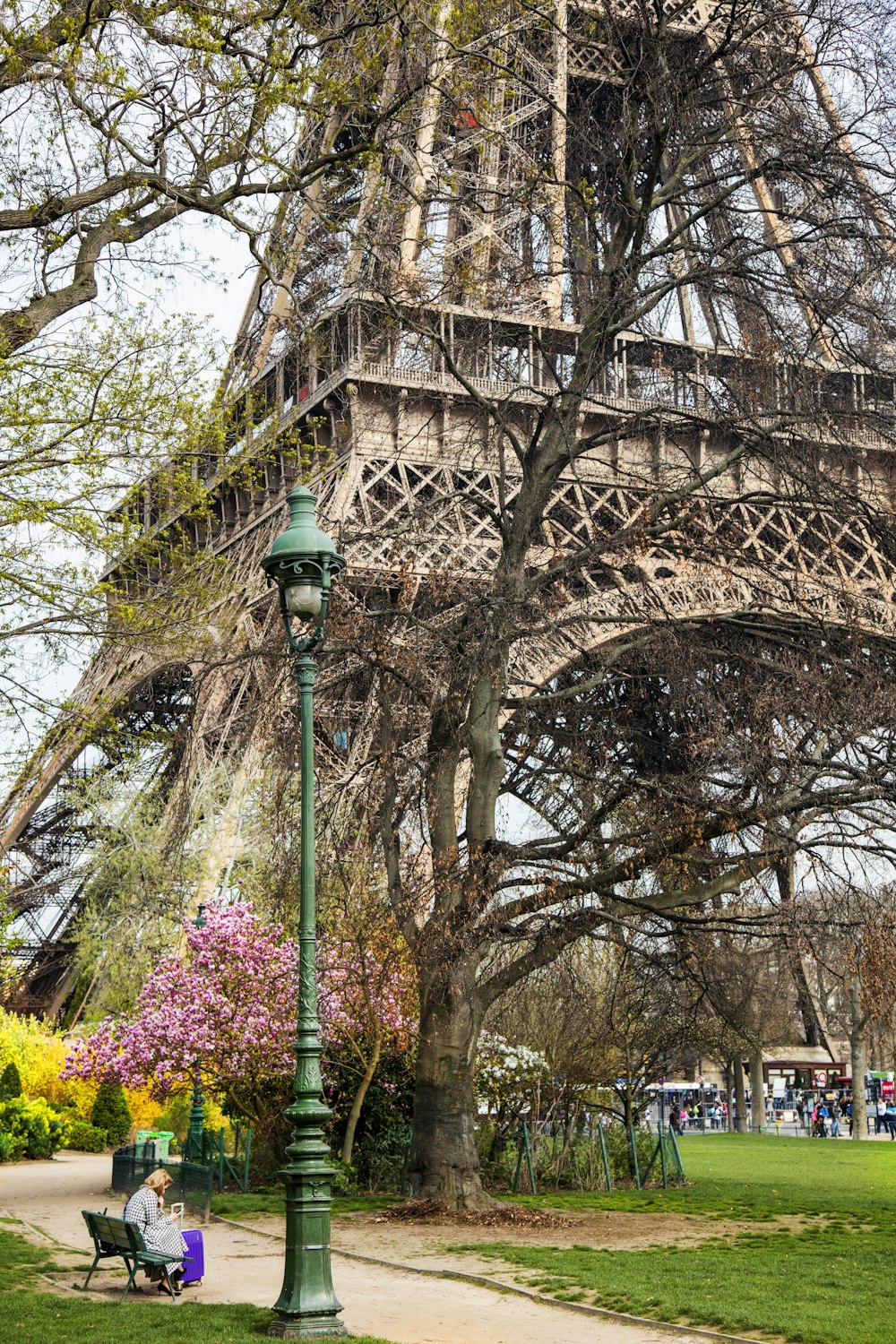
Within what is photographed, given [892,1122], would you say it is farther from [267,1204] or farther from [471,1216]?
[471,1216]

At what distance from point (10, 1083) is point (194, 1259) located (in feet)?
75.8

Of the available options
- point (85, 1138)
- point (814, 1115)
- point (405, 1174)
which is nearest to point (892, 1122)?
point (814, 1115)

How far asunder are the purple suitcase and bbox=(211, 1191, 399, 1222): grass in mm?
5542

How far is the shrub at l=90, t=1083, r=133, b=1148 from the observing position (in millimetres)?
34812

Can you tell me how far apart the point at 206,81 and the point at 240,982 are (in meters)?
13.9

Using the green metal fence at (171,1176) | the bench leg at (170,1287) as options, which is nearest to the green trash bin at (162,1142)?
the green metal fence at (171,1176)

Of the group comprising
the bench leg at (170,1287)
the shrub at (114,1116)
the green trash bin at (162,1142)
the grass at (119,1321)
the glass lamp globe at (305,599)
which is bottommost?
the grass at (119,1321)

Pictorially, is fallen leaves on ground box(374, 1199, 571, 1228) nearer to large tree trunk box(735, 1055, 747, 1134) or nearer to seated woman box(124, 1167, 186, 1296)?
seated woman box(124, 1167, 186, 1296)

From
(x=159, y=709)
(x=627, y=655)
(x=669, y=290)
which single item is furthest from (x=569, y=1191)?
(x=159, y=709)

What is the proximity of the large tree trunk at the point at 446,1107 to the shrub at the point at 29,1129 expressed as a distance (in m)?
15.9

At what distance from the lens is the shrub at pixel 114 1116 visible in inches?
1371

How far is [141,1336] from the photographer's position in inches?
420

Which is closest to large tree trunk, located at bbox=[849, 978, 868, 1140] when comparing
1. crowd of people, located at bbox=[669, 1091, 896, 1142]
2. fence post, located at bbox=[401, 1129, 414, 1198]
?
crowd of people, located at bbox=[669, 1091, 896, 1142]

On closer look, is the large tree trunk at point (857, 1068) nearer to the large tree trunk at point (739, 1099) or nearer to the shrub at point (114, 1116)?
the large tree trunk at point (739, 1099)
